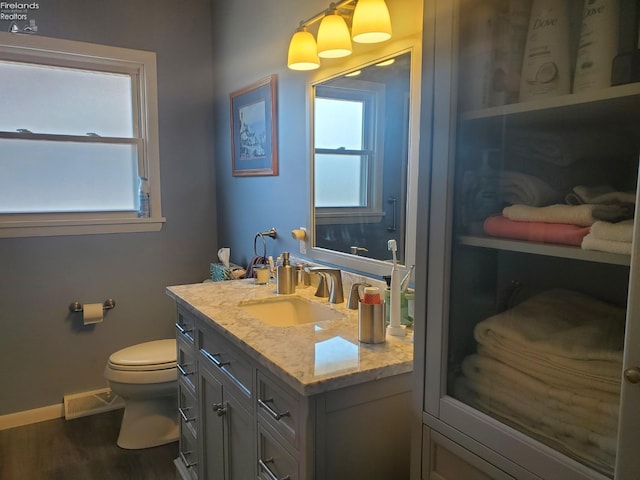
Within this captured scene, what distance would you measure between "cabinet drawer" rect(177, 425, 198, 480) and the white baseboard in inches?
40.5

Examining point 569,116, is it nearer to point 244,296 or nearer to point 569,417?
point 569,417

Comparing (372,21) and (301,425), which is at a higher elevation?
(372,21)

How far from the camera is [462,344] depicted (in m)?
1.04

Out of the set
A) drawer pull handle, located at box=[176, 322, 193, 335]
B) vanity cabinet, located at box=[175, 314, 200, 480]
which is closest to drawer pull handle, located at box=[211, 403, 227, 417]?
vanity cabinet, located at box=[175, 314, 200, 480]

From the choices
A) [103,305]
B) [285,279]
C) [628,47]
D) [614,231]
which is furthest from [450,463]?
[103,305]

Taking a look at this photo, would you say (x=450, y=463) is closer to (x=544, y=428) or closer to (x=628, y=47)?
(x=544, y=428)

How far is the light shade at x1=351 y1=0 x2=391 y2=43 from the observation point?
1.64 meters

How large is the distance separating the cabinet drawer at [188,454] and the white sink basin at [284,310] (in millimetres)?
612

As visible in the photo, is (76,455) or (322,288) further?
(76,455)

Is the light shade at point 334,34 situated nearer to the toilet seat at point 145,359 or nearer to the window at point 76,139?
the window at point 76,139

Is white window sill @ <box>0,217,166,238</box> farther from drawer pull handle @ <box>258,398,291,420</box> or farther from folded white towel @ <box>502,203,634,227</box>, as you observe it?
folded white towel @ <box>502,203,634,227</box>

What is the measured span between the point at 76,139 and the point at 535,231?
9.19ft

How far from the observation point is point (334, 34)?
183cm

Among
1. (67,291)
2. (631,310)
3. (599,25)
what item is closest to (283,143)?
(67,291)
